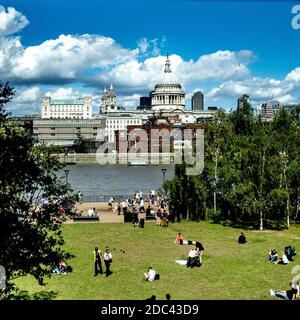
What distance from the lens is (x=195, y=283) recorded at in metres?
16.5

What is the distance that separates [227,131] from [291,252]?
15607mm

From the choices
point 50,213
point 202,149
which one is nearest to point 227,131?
point 202,149

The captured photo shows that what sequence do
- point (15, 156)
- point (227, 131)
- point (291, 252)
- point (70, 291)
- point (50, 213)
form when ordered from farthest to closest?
point (227, 131) < point (291, 252) < point (70, 291) < point (50, 213) < point (15, 156)

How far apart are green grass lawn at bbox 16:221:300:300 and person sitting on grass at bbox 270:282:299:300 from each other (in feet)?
0.79

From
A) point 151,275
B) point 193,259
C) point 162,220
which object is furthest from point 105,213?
point 151,275

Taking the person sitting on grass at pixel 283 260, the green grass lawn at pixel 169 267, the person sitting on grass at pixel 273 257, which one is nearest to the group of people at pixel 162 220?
the green grass lawn at pixel 169 267

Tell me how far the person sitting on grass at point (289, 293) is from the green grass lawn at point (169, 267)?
240mm

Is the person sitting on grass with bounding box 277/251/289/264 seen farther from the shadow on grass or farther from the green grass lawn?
the shadow on grass

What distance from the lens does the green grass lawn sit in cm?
1560

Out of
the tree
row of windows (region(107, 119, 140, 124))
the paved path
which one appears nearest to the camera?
the tree

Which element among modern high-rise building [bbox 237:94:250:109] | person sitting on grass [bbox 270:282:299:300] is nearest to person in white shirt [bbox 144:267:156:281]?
person sitting on grass [bbox 270:282:299:300]

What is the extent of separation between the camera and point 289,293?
14.4 m

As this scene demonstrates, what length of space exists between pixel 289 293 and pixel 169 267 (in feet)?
17.5

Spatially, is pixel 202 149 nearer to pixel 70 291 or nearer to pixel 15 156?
pixel 70 291
